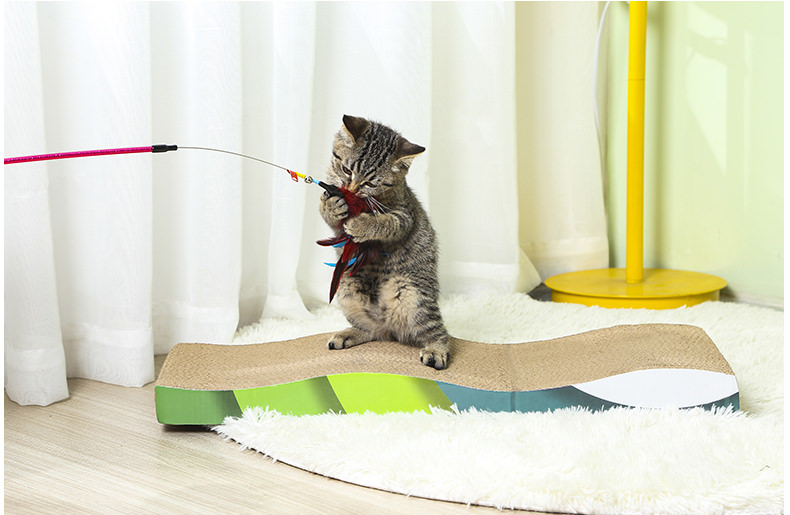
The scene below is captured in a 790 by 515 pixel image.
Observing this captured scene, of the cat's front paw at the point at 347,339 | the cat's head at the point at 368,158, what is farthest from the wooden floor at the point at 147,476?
the cat's head at the point at 368,158

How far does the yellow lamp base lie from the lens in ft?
7.00

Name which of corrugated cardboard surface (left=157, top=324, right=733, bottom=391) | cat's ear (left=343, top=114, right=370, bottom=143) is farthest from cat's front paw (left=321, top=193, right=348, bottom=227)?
corrugated cardboard surface (left=157, top=324, right=733, bottom=391)

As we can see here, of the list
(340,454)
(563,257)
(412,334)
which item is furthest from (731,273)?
(340,454)

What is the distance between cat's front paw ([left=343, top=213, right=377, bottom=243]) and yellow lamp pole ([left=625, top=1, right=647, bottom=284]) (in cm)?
122

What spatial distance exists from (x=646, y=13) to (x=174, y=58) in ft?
4.67

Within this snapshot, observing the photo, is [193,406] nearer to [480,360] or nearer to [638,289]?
[480,360]

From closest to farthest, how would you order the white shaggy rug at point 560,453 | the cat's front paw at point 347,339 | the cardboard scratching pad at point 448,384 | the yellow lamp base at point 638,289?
the white shaggy rug at point 560,453 < the cardboard scratching pad at point 448,384 < the cat's front paw at point 347,339 < the yellow lamp base at point 638,289

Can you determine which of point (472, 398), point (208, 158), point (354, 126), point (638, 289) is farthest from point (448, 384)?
point (638, 289)

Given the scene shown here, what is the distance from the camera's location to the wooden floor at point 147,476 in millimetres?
1077

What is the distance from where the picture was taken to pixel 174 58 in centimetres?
182

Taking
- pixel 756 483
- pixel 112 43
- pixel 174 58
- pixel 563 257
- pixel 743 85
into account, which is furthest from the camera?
pixel 563 257

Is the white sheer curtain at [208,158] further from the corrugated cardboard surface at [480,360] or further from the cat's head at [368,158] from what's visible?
the cat's head at [368,158]

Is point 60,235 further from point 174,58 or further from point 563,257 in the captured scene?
point 563,257

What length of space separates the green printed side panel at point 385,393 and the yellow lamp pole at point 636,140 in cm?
119
